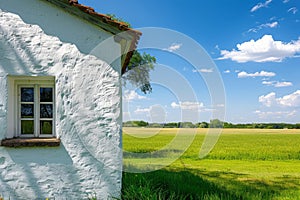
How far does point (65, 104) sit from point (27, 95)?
0.87 m

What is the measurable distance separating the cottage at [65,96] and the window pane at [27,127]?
17 centimetres

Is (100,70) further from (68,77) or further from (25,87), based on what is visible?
(25,87)

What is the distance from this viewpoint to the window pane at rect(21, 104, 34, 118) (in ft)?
17.2

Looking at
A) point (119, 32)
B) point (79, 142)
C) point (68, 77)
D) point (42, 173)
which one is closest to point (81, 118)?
point (79, 142)

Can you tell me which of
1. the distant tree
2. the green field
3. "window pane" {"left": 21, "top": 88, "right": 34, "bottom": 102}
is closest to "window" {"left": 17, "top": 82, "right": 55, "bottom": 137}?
"window pane" {"left": 21, "top": 88, "right": 34, "bottom": 102}

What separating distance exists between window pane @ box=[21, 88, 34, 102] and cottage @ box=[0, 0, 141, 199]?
142 millimetres

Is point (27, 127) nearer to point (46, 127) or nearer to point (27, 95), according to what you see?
point (46, 127)

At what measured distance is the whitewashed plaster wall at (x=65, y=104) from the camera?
4965 millimetres

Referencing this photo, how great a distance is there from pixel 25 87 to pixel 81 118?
4.34ft

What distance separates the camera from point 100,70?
16.8 feet

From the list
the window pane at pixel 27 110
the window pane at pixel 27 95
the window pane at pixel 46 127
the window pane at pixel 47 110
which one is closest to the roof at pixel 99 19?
the window pane at pixel 27 95

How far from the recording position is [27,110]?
5.26m

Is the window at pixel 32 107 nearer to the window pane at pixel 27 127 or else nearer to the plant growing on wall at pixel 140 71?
the window pane at pixel 27 127

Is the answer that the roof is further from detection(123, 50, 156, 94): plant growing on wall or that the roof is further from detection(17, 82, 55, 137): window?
detection(123, 50, 156, 94): plant growing on wall
